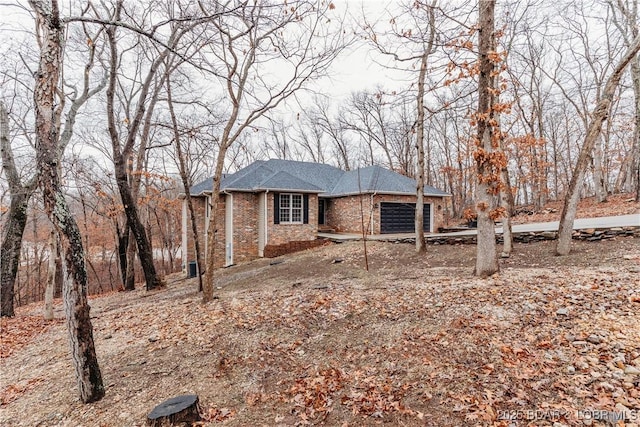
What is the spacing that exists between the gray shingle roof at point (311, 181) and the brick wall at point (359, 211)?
1.43 feet

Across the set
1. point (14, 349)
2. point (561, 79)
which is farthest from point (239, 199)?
point (561, 79)

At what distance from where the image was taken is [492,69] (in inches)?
227

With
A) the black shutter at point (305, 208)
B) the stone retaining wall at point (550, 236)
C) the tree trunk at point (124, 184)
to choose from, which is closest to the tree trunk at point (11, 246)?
the tree trunk at point (124, 184)

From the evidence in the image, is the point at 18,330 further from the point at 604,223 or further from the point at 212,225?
the point at 604,223

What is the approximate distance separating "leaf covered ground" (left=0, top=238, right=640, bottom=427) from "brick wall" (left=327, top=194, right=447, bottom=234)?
9260 millimetres

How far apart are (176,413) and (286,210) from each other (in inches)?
456

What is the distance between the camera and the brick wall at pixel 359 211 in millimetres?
16109

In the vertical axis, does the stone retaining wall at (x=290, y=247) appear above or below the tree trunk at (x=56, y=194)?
below

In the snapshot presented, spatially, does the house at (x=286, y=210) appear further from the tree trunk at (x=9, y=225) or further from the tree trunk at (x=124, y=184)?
the tree trunk at (x=9, y=225)

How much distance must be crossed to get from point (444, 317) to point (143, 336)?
5.34 m

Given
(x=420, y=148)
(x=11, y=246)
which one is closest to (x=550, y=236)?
(x=420, y=148)

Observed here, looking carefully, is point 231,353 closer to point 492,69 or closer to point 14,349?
point 14,349

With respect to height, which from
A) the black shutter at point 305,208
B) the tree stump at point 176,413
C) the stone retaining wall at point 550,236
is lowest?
the tree stump at point 176,413

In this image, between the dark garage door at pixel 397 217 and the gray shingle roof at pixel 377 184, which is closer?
the gray shingle roof at pixel 377 184
